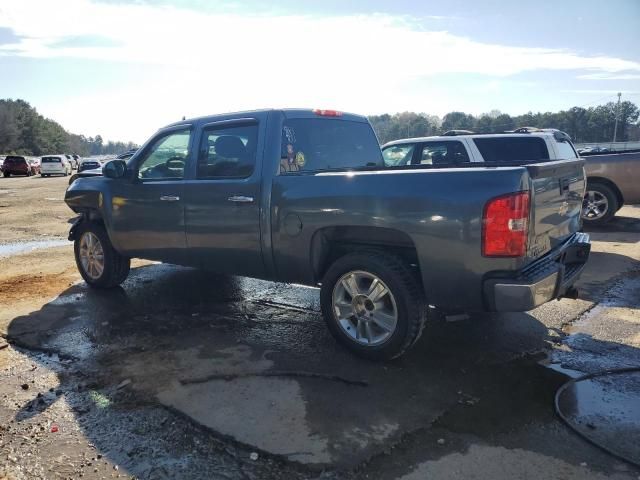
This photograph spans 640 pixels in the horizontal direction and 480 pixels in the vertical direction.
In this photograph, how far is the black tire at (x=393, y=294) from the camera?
366 centimetres

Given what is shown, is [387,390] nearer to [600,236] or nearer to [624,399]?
[624,399]

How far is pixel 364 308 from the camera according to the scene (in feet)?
12.9

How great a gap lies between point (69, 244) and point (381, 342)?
7551mm

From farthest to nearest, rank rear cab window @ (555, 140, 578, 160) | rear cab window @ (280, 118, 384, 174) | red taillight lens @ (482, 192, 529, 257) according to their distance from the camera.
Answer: rear cab window @ (555, 140, 578, 160), rear cab window @ (280, 118, 384, 174), red taillight lens @ (482, 192, 529, 257)

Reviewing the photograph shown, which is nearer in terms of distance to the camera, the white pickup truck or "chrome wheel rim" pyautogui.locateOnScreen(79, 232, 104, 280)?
"chrome wheel rim" pyautogui.locateOnScreen(79, 232, 104, 280)

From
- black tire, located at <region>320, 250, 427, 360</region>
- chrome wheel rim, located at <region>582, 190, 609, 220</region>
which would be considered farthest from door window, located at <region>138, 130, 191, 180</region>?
chrome wheel rim, located at <region>582, 190, 609, 220</region>

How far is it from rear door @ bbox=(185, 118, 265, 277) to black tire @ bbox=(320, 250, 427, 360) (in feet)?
2.99

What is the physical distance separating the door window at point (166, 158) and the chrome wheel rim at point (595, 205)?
820 centimetres

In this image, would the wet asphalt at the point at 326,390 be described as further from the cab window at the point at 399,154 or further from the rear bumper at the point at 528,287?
the cab window at the point at 399,154

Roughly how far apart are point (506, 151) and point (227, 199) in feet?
18.2

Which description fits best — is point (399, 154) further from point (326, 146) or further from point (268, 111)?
point (268, 111)

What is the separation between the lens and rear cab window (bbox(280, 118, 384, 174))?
4516 millimetres

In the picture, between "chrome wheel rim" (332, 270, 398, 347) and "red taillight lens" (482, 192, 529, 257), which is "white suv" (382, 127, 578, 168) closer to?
"chrome wheel rim" (332, 270, 398, 347)

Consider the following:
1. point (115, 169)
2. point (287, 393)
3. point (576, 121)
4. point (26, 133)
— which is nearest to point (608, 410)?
point (287, 393)
